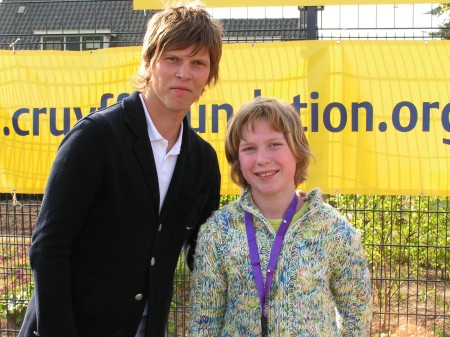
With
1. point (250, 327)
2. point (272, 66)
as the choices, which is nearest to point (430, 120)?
point (272, 66)

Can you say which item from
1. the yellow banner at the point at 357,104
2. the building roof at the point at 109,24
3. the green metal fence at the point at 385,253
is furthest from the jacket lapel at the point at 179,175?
the green metal fence at the point at 385,253

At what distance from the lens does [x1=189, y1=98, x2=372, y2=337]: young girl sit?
2.07m

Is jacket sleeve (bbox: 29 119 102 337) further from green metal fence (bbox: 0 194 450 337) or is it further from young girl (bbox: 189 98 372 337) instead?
green metal fence (bbox: 0 194 450 337)

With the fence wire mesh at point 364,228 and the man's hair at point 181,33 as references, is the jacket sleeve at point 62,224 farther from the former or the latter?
the fence wire mesh at point 364,228

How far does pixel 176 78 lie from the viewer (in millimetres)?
A: 2137

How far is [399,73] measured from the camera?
3744 millimetres

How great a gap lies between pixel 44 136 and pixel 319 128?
1.96 meters

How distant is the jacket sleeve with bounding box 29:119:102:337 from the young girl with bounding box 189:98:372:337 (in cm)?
50

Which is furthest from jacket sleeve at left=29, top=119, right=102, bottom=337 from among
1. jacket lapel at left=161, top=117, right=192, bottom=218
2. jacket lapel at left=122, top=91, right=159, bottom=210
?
jacket lapel at left=161, top=117, right=192, bottom=218

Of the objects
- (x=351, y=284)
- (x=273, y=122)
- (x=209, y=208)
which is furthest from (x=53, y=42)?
(x=351, y=284)

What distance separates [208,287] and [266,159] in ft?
1.74

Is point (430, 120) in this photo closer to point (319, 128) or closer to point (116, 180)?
point (319, 128)

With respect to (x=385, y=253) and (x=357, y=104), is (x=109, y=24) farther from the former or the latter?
(x=385, y=253)

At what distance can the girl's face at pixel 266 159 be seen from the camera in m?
2.17
